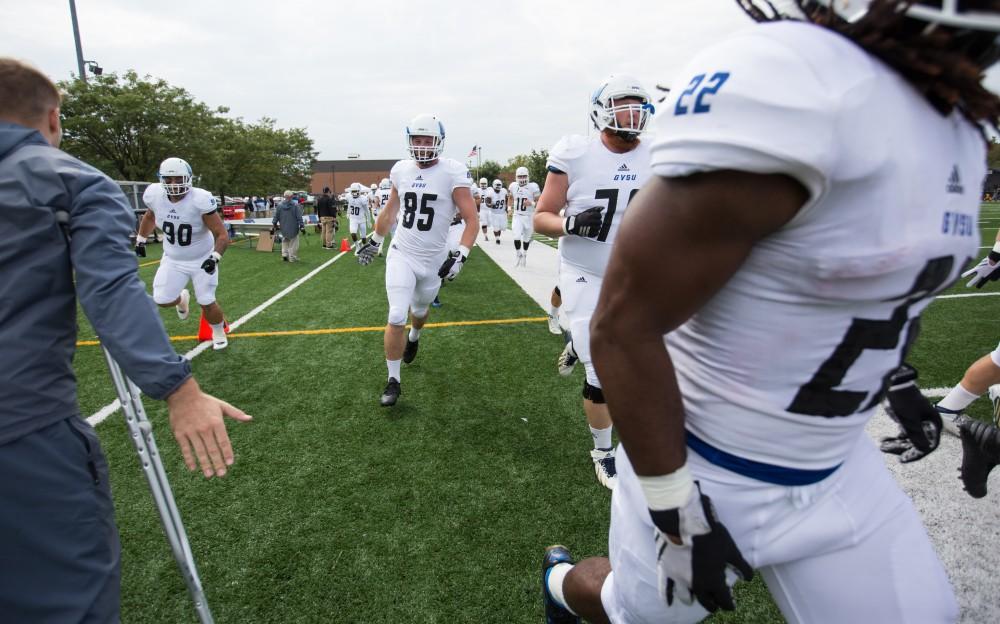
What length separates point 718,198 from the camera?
0.87m

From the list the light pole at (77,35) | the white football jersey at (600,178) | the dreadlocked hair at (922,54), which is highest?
the light pole at (77,35)

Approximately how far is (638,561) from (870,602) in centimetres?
49

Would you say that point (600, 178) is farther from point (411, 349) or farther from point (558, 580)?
point (411, 349)

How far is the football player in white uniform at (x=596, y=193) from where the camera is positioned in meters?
3.35

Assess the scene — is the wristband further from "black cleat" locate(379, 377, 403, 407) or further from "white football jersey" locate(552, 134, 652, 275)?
"black cleat" locate(379, 377, 403, 407)

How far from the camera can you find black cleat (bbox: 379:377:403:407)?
4.52 metres

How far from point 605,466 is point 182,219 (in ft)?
18.3

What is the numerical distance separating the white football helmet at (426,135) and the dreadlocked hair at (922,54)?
4.14m

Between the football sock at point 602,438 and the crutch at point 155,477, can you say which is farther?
the football sock at point 602,438

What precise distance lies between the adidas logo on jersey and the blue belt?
62 cm

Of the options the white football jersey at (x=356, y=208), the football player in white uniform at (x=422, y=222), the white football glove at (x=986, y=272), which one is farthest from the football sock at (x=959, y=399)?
the white football jersey at (x=356, y=208)

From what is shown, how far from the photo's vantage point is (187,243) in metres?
6.33

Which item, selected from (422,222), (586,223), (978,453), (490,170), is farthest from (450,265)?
(490,170)

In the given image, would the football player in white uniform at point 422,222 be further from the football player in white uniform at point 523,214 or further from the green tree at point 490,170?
the green tree at point 490,170
